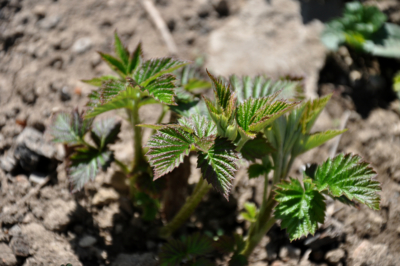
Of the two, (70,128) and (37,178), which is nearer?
(70,128)

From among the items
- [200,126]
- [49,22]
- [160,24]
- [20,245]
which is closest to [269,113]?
[200,126]

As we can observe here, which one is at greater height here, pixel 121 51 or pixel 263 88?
pixel 121 51

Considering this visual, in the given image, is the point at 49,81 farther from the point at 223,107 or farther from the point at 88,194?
the point at 223,107

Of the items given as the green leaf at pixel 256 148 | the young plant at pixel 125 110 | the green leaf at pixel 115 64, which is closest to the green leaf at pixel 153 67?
the young plant at pixel 125 110

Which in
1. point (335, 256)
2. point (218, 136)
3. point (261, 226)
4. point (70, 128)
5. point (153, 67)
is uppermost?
point (153, 67)

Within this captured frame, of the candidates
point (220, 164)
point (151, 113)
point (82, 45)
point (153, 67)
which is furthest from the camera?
point (82, 45)

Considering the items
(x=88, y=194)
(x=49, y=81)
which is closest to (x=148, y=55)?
(x=49, y=81)

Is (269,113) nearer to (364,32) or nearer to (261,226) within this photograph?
(261,226)

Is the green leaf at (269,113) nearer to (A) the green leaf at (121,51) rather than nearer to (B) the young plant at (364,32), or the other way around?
(A) the green leaf at (121,51)
